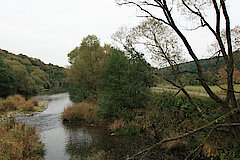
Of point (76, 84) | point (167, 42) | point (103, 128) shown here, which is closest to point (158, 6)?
point (167, 42)

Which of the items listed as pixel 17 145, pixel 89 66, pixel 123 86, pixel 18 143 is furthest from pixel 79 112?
pixel 17 145

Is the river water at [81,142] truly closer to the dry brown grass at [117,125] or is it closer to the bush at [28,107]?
the dry brown grass at [117,125]

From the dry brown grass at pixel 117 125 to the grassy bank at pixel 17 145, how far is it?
236 inches

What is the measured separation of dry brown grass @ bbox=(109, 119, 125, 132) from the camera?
54.2ft

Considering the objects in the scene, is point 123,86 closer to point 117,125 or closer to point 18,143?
point 117,125

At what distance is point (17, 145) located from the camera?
919 cm

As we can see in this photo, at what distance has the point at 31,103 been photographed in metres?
29.5

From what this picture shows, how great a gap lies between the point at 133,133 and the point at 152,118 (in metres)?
2.82

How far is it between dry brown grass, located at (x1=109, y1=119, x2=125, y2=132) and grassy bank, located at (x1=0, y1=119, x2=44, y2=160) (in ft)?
19.7

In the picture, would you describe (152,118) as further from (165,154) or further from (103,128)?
(103,128)

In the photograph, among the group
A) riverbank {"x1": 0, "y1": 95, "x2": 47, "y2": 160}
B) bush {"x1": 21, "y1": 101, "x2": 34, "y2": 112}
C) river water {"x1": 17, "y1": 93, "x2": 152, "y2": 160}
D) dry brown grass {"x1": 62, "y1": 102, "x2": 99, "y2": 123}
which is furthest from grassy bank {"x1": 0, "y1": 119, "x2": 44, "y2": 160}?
bush {"x1": 21, "y1": 101, "x2": 34, "y2": 112}

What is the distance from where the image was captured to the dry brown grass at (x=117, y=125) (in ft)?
54.2

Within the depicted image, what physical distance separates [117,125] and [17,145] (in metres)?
8.69

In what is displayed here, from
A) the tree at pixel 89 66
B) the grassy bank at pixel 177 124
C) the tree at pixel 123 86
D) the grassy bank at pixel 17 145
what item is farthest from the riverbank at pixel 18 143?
the tree at pixel 89 66
